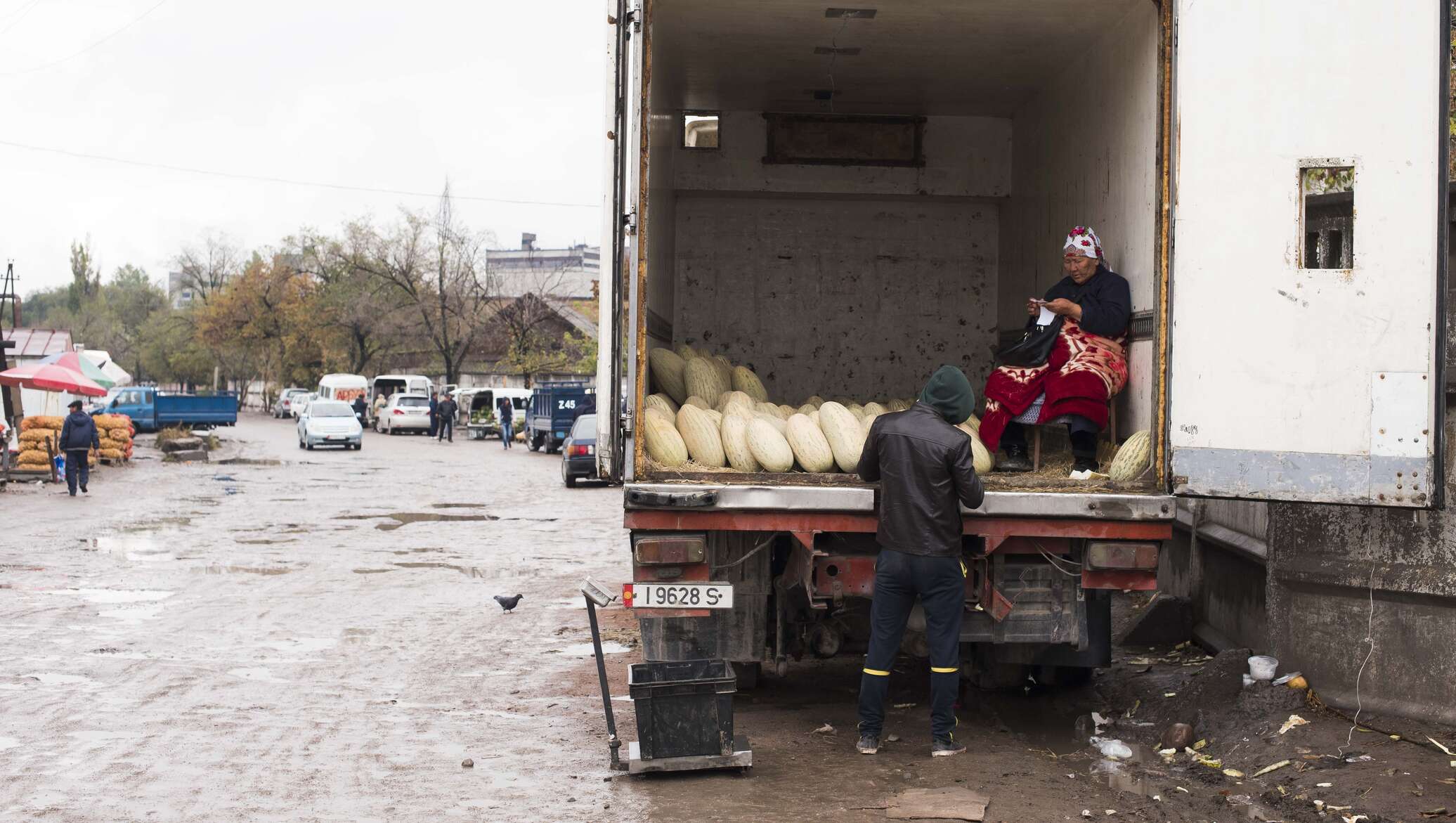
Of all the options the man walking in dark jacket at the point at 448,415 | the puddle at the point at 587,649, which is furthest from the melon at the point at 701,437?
the man walking in dark jacket at the point at 448,415

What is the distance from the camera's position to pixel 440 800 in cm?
550

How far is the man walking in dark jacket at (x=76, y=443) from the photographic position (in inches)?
870

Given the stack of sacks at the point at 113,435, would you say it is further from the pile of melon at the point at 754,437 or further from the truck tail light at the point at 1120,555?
the truck tail light at the point at 1120,555

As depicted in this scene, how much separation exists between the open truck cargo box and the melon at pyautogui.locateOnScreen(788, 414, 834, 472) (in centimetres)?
43

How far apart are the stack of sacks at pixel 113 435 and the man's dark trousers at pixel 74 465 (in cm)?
677

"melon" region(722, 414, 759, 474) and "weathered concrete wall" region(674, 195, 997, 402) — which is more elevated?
"weathered concrete wall" region(674, 195, 997, 402)

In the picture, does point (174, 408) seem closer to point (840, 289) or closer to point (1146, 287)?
point (840, 289)

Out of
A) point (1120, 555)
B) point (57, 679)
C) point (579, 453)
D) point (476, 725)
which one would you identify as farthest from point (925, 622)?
point (579, 453)

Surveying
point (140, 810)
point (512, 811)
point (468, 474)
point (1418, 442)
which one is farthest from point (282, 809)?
point (468, 474)

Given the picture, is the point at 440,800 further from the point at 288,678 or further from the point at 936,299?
the point at 936,299

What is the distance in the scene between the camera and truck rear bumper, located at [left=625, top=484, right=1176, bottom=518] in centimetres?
593

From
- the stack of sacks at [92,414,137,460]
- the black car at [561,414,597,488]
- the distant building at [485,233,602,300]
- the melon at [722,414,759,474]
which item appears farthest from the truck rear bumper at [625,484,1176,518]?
the distant building at [485,233,602,300]

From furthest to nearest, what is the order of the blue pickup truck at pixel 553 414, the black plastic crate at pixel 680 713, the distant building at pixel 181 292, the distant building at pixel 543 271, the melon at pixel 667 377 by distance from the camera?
the distant building at pixel 181 292 < the distant building at pixel 543 271 < the blue pickup truck at pixel 553 414 < the melon at pixel 667 377 < the black plastic crate at pixel 680 713

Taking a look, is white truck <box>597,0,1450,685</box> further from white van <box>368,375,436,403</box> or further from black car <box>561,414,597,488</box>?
white van <box>368,375,436,403</box>
